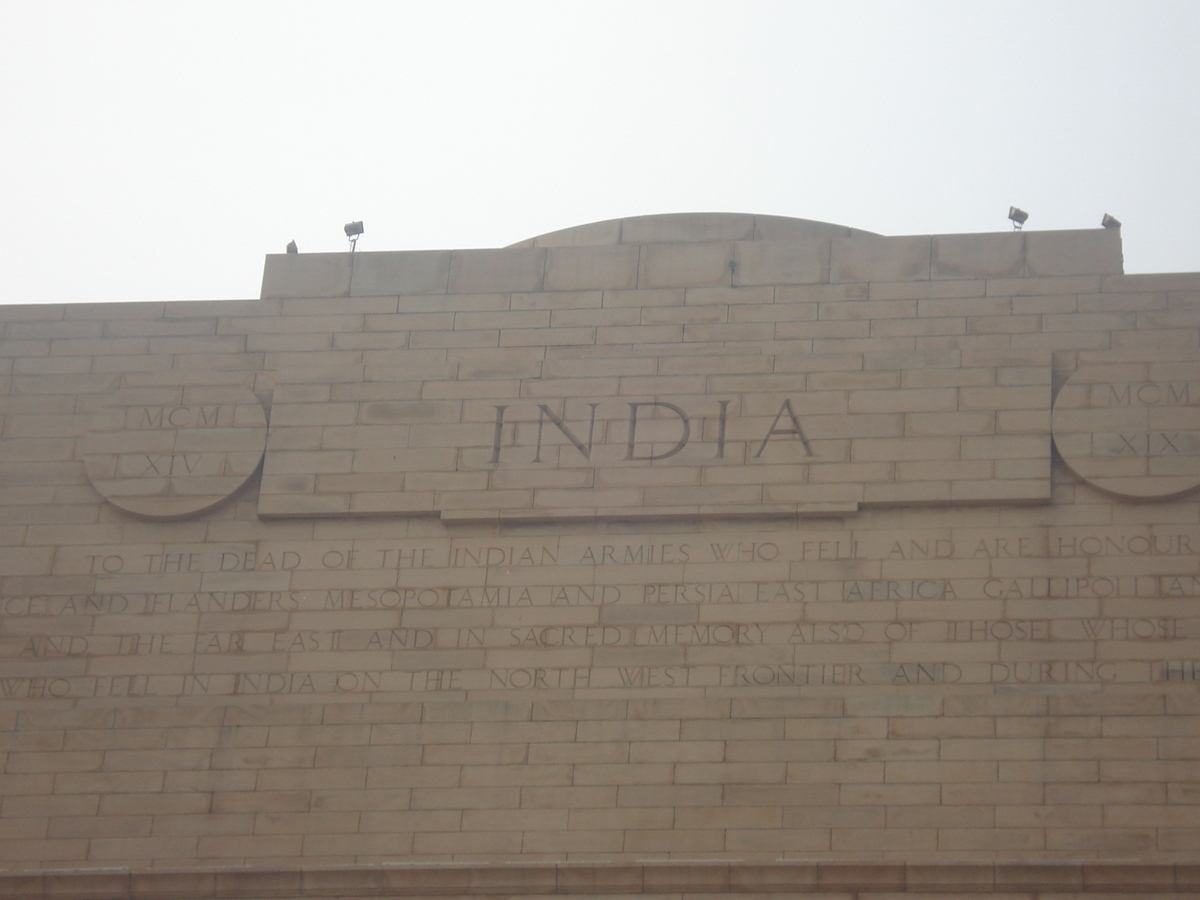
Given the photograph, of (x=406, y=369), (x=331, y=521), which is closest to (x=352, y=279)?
(x=406, y=369)

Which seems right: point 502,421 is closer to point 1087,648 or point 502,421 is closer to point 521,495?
point 521,495

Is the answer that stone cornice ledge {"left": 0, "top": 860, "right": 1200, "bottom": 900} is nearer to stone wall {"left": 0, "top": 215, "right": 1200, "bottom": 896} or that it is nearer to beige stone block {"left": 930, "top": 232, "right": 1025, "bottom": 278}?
stone wall {"left": 0, "top": 215, "right": 1200, "bottom": 896}

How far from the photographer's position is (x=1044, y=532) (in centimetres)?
1836

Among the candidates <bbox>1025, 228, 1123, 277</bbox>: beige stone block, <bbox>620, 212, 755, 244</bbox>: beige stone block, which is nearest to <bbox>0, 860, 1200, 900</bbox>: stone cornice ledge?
<bbox>1025, 228, 1123, 277</bbox>: beige stone block

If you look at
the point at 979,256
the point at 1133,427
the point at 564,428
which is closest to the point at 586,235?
the point at 564,428

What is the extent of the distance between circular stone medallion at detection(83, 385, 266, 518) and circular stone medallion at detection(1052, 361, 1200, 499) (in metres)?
7.57

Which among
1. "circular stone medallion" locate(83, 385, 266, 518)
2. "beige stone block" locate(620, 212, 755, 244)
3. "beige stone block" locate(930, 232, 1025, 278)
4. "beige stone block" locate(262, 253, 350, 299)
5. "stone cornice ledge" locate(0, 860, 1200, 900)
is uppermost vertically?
"beige stone block" locate(620, 212, 755, 244)

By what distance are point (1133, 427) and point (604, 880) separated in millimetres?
6215

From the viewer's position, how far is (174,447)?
19.9 meters

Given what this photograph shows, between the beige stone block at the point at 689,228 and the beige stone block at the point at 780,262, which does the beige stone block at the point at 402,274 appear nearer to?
the beige stone block at the point at 689,228

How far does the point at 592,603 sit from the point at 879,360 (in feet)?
11.5

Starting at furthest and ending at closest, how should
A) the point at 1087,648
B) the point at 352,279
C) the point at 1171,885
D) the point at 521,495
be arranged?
the point at 352,279 → the point at 521,495 → the point at 1087,648 → the point at 1171,885

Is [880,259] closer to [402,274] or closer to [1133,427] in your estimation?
[1133,427]

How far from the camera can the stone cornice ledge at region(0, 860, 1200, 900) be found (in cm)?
1675
